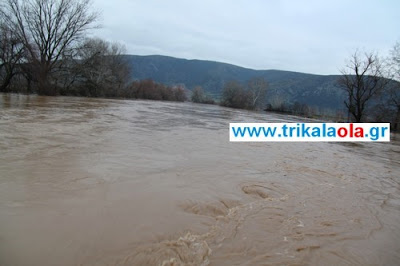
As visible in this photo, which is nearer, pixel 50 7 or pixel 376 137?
pixel 376 137

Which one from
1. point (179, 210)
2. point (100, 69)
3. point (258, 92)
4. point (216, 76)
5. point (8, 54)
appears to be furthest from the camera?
point (216, 76)

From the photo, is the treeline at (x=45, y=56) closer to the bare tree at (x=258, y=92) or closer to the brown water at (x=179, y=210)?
the brown water at (x=179, y=210)

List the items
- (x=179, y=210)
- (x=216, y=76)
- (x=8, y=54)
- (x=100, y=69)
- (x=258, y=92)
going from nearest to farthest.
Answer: (x=179, y=210)
(x=8, y=54)
(x=100, y=69)
(x=258, y=92)
(x=216, y=76)

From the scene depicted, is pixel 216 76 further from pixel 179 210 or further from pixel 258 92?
pixel 179 210

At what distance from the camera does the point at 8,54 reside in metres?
22.8

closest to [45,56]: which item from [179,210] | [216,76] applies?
[179,210]

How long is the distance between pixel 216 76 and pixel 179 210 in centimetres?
16689

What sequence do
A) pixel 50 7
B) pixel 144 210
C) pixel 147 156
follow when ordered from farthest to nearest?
pixel 50 7 < pixel 147 156 < pixel 144 210

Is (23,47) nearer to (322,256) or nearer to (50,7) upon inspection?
(50,7)

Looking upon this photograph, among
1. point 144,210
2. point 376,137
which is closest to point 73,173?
point 144,210

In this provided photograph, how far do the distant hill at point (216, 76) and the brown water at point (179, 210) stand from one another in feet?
352

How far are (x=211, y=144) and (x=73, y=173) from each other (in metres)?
4.68

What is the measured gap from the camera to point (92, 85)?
35.8 metres

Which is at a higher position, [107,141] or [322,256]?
[107,141]
